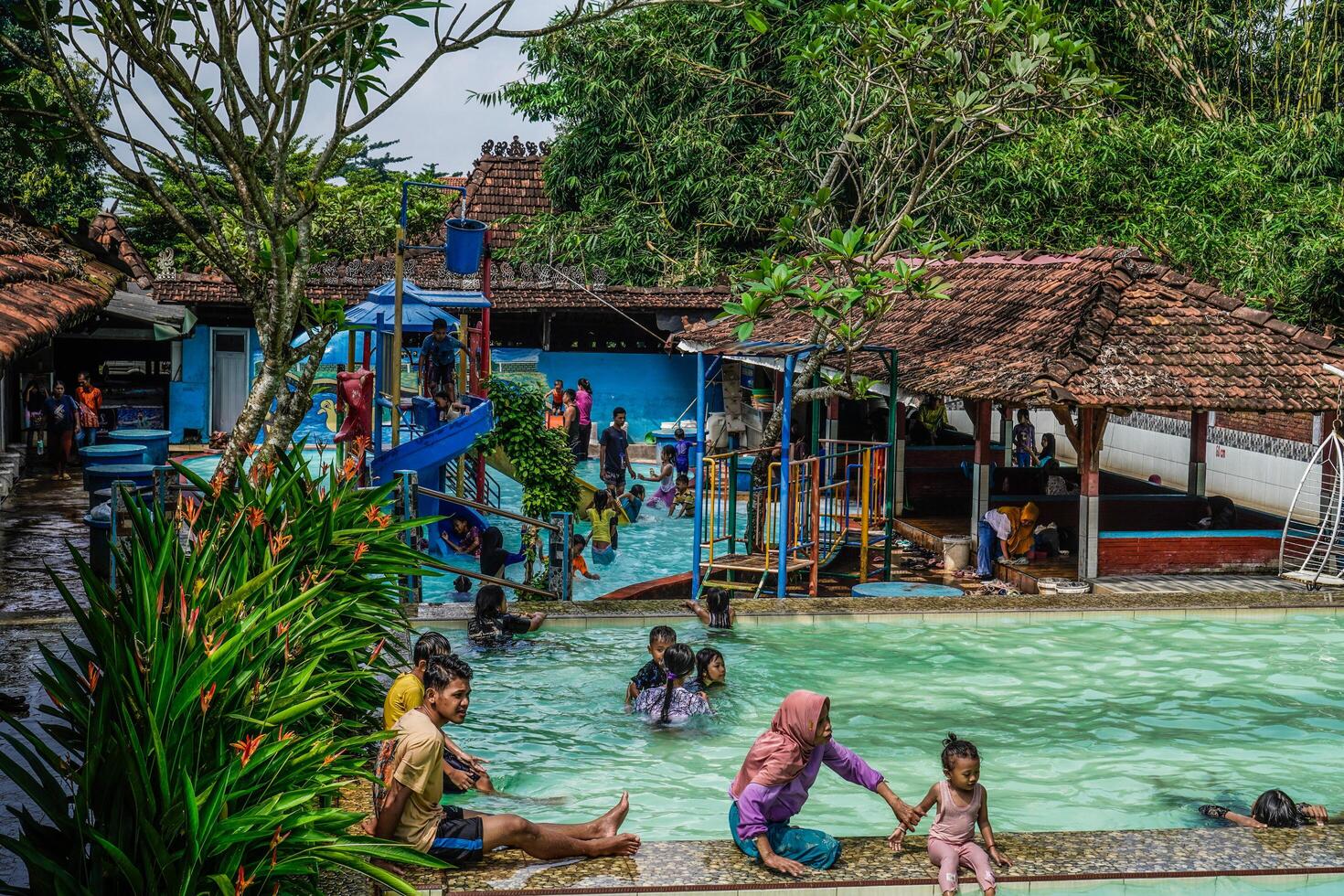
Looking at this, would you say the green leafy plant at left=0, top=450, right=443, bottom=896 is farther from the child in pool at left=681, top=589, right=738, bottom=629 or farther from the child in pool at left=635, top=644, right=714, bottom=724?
the child in pool at left=681, top=589, right=738, bottom=629

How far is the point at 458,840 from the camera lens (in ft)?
23.1

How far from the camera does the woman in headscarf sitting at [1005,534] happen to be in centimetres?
1664

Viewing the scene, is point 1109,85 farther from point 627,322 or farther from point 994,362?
point 627,322

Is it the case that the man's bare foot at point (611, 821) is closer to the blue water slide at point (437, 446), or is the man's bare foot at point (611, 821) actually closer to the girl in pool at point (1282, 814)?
the girl in pool at point (1282, 814)

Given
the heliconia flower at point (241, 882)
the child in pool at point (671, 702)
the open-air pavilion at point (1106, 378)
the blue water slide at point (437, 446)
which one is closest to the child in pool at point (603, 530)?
the blue water slide at point (437, 446)

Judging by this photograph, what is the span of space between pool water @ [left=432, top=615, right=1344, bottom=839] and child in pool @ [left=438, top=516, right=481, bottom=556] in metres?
6.35

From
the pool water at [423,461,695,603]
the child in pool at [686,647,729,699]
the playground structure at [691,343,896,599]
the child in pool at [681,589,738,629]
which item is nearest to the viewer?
the child in pool at [686,647,729,699]

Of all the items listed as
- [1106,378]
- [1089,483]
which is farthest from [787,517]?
[1106,378]

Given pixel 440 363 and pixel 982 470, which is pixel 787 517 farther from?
pixel 440 363

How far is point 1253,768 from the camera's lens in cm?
1066

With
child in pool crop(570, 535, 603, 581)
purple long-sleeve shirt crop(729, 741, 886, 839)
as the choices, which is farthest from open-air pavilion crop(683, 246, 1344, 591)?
purple long-sleeve shirt crop(729, 741, 886, 839)

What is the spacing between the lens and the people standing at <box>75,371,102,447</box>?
2347cm

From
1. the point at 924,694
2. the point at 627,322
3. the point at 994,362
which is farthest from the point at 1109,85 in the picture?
the point at 627,322

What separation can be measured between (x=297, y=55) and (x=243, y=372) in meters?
19.9
